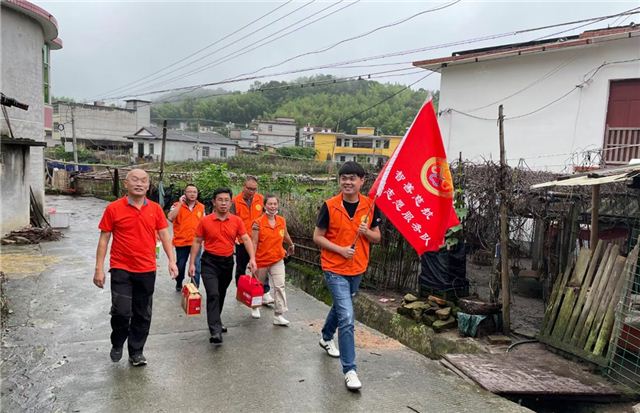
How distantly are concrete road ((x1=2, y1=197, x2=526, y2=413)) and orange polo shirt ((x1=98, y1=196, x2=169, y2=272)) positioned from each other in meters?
1.00

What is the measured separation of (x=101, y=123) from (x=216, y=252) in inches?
2232

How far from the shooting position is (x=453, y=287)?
661cm

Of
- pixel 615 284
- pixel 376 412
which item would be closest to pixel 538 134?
pixel 615 284

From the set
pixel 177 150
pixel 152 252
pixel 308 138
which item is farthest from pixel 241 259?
pixel 308 138

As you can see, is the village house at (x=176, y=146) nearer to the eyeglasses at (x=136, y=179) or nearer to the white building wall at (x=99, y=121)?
the white building wall at (x=99, y=121)

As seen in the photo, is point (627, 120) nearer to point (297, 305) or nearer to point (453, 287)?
point (453, 287)

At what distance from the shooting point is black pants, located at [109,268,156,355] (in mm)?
4062

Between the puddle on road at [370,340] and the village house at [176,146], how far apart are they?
4158 cm

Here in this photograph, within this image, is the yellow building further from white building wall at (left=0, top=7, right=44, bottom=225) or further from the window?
white building wall at (left=0, top=7, right=44, bottom=225)

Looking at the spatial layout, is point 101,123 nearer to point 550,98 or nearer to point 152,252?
point 550,98

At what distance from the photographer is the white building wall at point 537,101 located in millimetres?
12602

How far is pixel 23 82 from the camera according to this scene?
11539 mm

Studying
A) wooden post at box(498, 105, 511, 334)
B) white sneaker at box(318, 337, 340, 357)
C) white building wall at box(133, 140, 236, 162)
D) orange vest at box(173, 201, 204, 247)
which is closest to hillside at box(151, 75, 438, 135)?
white building wall at box(133, 140, 236, 162)

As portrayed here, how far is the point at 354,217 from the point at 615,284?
9.68 ft
